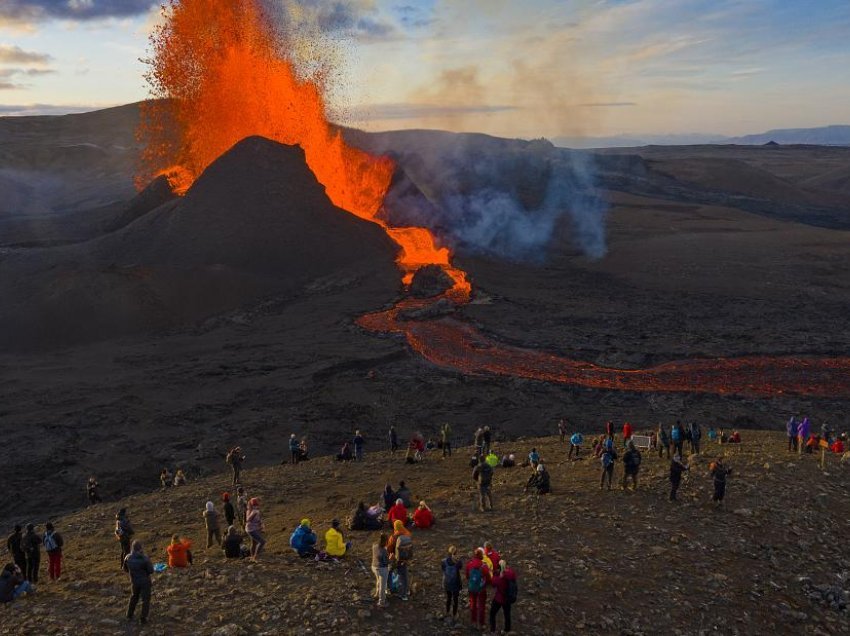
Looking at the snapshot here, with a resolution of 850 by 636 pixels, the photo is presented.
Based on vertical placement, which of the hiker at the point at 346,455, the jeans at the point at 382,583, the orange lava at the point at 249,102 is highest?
the orange lava at the point at 249,102

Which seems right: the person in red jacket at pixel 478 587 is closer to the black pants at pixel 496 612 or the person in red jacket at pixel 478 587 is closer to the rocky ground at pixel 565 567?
the black pants at pixel 496 612

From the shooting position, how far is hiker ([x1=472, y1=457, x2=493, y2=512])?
16547mm

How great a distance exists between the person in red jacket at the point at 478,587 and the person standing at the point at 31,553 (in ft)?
28.9

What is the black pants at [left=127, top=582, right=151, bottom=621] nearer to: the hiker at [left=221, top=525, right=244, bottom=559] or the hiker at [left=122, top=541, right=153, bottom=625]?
the hiker at [left=122, top=541, right=153, bottom=625]

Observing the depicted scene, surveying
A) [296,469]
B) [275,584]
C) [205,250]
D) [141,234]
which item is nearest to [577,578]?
[275,584]

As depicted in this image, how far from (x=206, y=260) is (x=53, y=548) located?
139 feet

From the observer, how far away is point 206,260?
54.3 m

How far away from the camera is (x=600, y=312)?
49312 mm

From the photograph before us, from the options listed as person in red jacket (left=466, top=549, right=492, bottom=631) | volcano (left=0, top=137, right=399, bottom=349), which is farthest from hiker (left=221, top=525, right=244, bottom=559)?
volcano (left=0, top=137, right=399, bottom=349)

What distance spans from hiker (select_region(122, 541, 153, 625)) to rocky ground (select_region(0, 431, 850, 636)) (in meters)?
0.35

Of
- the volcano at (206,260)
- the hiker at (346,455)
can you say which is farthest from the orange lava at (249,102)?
the hiker at (346,455)

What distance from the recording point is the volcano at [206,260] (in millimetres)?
45875

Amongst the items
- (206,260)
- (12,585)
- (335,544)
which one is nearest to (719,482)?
(335,544)

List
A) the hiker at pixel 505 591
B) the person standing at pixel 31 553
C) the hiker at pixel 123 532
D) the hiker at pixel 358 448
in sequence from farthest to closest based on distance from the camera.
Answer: the hiker at pixel 358 448 < the hiker at pixel 123 532 < the person standing at pixel 31 553 < the hiker at pixel 505 591
